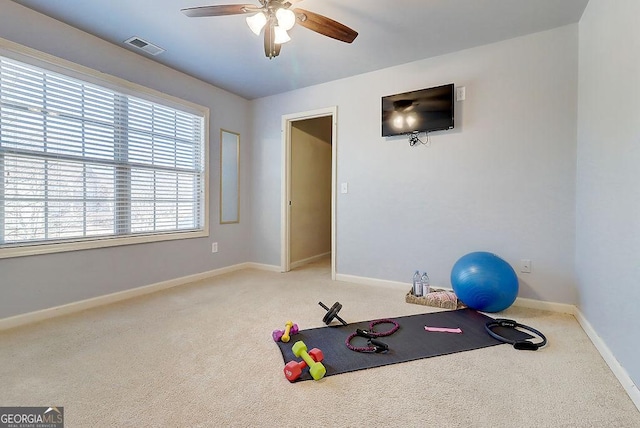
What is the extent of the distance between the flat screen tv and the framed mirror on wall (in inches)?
84.5

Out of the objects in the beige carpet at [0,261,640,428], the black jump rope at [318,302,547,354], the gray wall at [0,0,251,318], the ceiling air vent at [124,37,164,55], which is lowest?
the beige carpet at [0,261,640,428]

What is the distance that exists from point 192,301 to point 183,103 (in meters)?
2.29

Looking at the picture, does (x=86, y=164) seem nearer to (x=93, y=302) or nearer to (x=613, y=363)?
(x=93, y=302)

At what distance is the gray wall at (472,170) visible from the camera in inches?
96.7

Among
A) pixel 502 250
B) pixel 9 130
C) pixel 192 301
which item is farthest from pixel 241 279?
pixel 502 250

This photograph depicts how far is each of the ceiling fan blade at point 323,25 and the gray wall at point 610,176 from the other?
159cm

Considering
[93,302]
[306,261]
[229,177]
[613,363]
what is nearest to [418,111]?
[613,363]

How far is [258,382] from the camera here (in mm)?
1477

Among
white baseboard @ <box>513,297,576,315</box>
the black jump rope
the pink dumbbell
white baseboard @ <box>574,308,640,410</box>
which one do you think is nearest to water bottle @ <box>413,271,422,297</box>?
the black jump rope

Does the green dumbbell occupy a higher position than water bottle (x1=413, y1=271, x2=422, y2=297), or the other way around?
water bottle (x1=413, y1=271, x2=422, y2=297)

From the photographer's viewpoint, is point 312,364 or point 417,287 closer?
point 312,364

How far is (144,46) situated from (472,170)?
3.46 meters

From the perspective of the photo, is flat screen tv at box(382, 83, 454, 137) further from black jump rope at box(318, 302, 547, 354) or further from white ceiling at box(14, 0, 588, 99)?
black jump rope at box(318, 302, 547, 354)

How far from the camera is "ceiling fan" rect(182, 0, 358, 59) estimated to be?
1796mm
